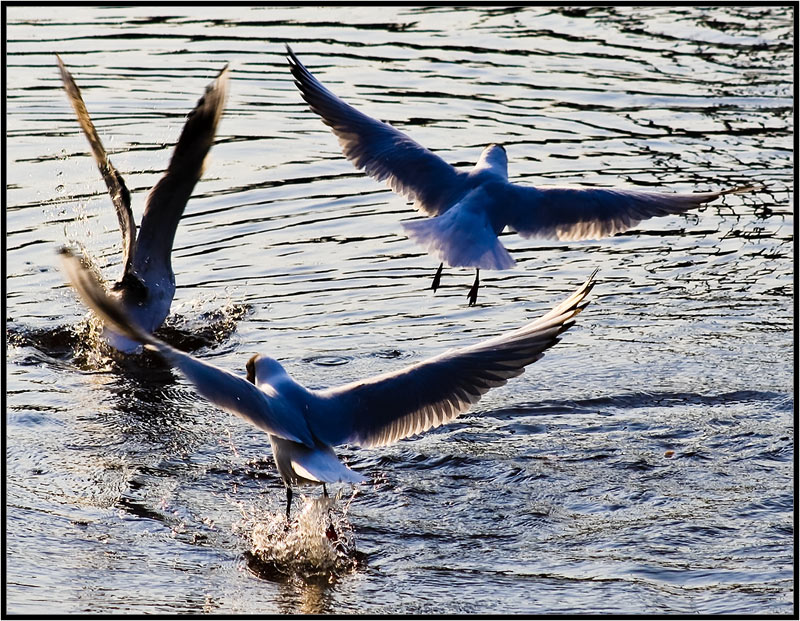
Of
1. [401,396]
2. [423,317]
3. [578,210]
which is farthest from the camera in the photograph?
[423,317]

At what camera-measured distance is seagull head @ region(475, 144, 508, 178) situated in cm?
779

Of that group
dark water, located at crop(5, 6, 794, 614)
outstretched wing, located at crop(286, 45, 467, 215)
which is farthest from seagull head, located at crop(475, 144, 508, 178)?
dark water, located at crop(5, 6, 794, 614)

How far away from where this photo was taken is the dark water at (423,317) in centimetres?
593

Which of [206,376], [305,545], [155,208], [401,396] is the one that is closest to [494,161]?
[155,208]

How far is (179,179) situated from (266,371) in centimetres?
183

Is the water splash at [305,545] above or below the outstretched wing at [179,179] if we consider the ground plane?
below

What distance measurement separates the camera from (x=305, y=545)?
612cm

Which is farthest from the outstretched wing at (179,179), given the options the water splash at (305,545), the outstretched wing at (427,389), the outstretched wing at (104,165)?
the water splash at (305,545)

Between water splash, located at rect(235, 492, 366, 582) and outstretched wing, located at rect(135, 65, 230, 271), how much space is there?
232 centimetres

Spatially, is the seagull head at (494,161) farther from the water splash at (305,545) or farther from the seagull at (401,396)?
the water splash at (305,545)

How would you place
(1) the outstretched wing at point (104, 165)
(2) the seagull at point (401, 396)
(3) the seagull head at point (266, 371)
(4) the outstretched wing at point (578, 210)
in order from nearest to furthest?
(2) the seagull at point (401, 396), (3) the seagull head at point (266, 371), (4) the outstretched wing at point (578, 210), (1) the outstretched wing at point (104, 165)

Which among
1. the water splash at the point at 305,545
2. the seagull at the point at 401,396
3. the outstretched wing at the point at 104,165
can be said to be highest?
the outstretched wing at the point at 104,165

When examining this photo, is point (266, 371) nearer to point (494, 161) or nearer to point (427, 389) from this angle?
point (427, 389)

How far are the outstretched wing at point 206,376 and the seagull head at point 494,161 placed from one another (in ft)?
7.95
